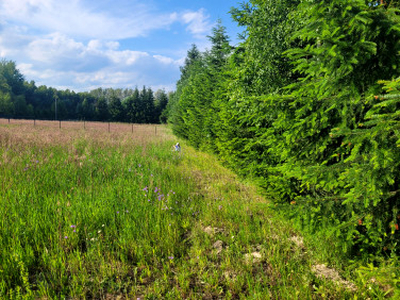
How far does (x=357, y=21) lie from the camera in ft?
7.46

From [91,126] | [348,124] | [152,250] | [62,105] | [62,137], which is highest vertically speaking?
[62,105]

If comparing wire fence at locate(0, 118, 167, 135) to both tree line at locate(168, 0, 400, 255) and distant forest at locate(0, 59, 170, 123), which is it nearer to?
tree line at locate(168, 0, 400, 255)

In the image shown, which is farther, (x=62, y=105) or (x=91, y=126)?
(x=62, y=105)

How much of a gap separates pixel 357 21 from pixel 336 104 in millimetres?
855

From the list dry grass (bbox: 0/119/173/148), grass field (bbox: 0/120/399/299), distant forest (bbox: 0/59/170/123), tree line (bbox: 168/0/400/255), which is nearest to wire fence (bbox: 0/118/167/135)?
dry grass (bbox: 0/119/173/148)

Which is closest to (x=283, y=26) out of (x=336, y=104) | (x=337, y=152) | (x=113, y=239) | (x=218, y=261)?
(x=336, y=104)

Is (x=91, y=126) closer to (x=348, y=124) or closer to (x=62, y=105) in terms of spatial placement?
(x=348, y=124)

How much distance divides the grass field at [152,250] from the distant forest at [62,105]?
158ft

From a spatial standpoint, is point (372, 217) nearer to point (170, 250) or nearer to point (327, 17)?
point (327, 17)

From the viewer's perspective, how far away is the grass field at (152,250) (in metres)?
2.59

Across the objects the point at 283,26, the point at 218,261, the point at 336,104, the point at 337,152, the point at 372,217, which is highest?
the point at 283,26

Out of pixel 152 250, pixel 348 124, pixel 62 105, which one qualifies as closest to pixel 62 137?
pixel 152 250

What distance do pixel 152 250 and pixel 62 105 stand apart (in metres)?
72.5

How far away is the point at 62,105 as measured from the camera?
63219mm
